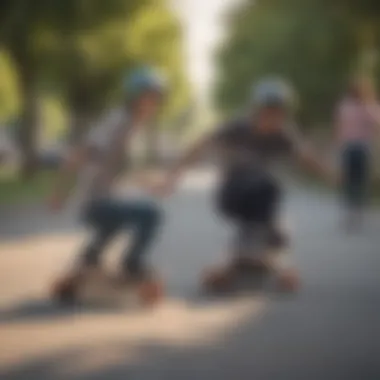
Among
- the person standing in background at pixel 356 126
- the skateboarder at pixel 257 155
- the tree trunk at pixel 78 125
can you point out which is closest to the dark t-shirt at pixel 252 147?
the skateboarder at pixel 257 155

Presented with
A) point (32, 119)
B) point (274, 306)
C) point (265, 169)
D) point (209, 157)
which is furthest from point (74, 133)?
point (274, 306)

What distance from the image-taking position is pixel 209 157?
1.39 m

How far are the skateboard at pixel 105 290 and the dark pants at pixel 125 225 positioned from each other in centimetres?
3

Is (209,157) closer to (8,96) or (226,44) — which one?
(226,44)

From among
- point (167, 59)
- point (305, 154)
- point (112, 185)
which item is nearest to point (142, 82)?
point (167, 59)

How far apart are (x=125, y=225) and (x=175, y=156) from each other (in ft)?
0.49

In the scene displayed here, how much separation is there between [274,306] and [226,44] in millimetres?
483

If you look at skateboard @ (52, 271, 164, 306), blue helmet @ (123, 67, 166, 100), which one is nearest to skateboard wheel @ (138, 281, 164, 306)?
skateboard @ (52, 271, 164, 306)

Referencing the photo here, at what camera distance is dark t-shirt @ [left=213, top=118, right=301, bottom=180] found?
54.4 inches

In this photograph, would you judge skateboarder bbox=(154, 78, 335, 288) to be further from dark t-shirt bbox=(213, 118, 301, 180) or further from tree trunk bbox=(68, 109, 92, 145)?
tree trunk bbox=(68, 109, 92, 145)

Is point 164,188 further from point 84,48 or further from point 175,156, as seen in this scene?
point 84,48

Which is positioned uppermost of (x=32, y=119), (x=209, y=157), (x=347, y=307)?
(x=32, y=119)

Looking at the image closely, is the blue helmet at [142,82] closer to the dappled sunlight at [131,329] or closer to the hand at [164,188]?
the hand at [164,188]

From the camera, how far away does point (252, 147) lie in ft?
4.54
